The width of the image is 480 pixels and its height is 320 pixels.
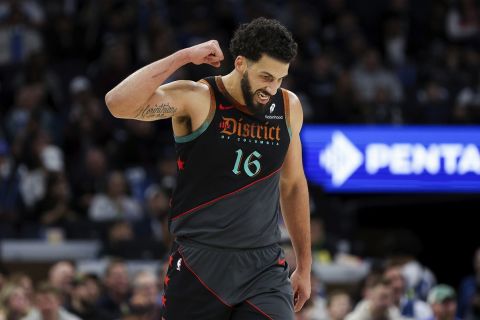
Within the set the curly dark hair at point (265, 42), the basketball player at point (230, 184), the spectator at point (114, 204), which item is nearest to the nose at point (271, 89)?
the basketball player at point (230, 184)

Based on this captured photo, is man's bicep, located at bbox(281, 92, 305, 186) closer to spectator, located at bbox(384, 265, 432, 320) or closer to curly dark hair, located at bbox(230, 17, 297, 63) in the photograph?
curly dark hair, located at bbox(230, 17, 297, 63)

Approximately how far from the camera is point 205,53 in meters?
5.10

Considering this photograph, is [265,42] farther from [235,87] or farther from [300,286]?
[300,286]

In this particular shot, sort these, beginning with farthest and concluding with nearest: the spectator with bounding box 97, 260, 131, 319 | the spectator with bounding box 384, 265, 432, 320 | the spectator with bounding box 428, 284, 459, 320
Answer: the spectator with bounding box 97, 260, 131, 319, the spectator with bounding box 428, 284, 459, 320, the spectator with bounding box 384, 265, 432, 320

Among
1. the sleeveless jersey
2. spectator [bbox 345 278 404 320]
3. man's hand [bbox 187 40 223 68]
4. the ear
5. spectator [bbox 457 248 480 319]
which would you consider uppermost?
man's hand [bbox 187 40 223 68]

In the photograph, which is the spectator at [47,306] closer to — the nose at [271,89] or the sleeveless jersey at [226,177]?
the sleeveless jersey at [226,177]

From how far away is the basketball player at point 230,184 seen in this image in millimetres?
5219

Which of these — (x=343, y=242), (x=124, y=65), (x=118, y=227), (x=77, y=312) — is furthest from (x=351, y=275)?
(x=124, y=65)

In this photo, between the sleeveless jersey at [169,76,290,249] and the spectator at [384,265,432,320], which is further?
the spectator at [384,265,432,320]

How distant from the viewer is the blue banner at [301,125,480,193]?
634 inches

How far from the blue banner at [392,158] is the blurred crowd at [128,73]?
414mm

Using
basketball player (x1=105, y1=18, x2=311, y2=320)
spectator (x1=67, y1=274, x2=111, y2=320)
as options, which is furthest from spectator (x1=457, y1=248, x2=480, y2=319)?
basketball player (x1=105, y1=18, x2=311, y2=320)

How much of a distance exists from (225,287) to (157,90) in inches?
37.4

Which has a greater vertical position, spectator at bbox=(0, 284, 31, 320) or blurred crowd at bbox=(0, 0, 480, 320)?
blurred crowd at bbox=(0, 0, 480, 320)
